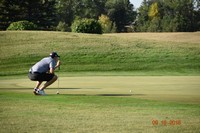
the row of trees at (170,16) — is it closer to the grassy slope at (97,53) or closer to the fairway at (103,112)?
the grassy slope at (97,53)

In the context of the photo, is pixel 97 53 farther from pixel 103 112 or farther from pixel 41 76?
pixel 103 112

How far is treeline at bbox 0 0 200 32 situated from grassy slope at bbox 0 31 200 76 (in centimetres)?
3734

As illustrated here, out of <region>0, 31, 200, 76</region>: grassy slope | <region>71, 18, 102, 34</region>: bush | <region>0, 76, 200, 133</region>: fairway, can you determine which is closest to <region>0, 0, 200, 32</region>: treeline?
<region>71, 18, 102, 34</region>: bush

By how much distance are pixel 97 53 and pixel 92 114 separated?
33299 mm

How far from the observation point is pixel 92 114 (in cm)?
1265

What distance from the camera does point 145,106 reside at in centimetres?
1447

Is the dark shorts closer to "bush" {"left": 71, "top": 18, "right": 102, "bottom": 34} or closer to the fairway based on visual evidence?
the fairway

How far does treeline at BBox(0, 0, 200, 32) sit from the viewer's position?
9156 centimetres

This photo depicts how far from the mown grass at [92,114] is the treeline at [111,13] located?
73.0 metres

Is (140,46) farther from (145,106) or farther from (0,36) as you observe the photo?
(145,106)

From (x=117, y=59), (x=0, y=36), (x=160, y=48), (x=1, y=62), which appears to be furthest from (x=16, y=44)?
(x=160, y=48)

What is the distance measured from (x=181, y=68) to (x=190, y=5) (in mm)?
94325

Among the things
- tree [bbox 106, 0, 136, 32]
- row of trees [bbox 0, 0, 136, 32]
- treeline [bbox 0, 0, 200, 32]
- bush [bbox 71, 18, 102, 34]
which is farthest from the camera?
tree [bbox 106, 0, 136, 32]

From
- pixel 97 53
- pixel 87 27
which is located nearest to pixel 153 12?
pixel 87 27
